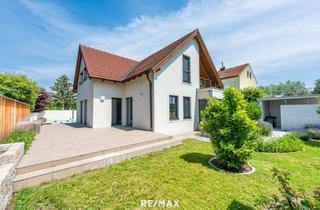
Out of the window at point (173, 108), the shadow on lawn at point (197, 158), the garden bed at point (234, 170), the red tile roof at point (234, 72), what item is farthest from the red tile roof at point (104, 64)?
the red tile roof at point (234, 72)

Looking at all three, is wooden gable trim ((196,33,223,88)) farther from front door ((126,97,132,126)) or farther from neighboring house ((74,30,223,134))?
front door ((126,97,132,126))

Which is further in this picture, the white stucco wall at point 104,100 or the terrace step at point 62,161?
the white stucco wall at point 104,100

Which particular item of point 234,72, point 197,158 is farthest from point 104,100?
point 234,72

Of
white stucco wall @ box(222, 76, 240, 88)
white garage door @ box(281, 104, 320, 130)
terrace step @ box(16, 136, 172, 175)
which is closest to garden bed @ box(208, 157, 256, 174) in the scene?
terrace step @ box(16, 136, 172, 175)

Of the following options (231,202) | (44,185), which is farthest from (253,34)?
(44,185)

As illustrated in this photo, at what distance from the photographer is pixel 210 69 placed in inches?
568

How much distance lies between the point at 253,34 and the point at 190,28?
5331 millimetres

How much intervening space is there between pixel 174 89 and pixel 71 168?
814cm

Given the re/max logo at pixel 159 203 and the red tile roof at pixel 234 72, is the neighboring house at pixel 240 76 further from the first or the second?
the re/max logo at pixel 159 203

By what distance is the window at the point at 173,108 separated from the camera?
35.6ft

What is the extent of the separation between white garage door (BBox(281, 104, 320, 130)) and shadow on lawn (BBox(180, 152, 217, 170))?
38.1ft

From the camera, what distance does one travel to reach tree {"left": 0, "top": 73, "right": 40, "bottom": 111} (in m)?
16.2

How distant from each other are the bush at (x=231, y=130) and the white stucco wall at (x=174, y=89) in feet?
16.2

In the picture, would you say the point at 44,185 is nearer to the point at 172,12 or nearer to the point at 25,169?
the point at 25,169
